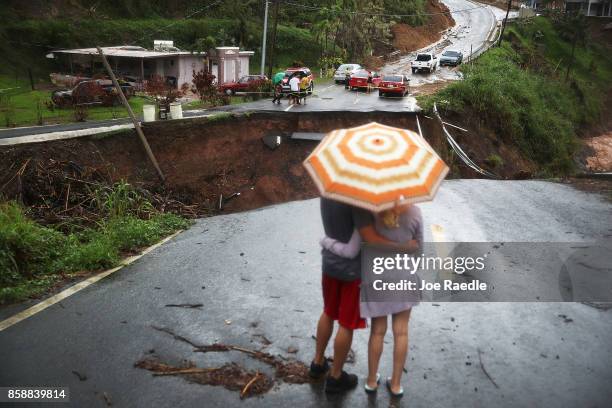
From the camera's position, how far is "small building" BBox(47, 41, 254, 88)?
3619 centimetres

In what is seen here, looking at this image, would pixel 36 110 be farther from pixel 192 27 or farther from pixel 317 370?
pixel 317 370

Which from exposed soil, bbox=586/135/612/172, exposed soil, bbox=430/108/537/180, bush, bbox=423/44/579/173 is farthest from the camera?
exposed soil, bbox=586/135/612/172

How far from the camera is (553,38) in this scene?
212ft

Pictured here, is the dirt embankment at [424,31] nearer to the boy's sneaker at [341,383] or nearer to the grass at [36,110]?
the grass at [36,110]

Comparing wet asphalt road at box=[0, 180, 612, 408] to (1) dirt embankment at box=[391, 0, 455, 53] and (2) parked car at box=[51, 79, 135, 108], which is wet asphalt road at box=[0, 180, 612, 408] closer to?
(2) parked car at box=[51, 79, 135, 108]

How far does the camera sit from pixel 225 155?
65.3 ft

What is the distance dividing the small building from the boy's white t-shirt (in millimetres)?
14107

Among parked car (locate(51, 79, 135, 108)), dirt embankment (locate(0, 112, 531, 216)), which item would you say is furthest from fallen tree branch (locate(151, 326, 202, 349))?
parked car (locate(51, 79, 135, 108))

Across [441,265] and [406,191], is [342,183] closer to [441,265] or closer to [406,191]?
[406,191]

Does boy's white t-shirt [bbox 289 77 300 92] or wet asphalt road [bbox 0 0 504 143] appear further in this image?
boy's white t-shirt [bbox 289 77 300 92]

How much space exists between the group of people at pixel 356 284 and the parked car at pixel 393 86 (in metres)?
27.1

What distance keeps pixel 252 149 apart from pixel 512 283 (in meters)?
15.4

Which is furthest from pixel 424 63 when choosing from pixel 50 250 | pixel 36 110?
pixel 50 250

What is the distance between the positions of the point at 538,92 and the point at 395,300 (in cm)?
3771
